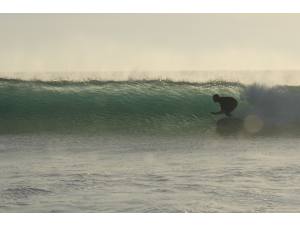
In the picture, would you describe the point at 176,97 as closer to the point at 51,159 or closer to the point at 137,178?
the point at 137,178

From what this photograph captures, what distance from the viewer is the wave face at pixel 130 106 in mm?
3994

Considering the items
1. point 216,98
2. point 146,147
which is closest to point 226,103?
point 216,98

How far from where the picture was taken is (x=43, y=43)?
387cm

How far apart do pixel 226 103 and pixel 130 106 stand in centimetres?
64

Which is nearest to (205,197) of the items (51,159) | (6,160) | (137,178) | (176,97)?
(137,178)

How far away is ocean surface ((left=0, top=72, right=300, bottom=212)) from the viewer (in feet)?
12.4

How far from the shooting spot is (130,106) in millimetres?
4164
